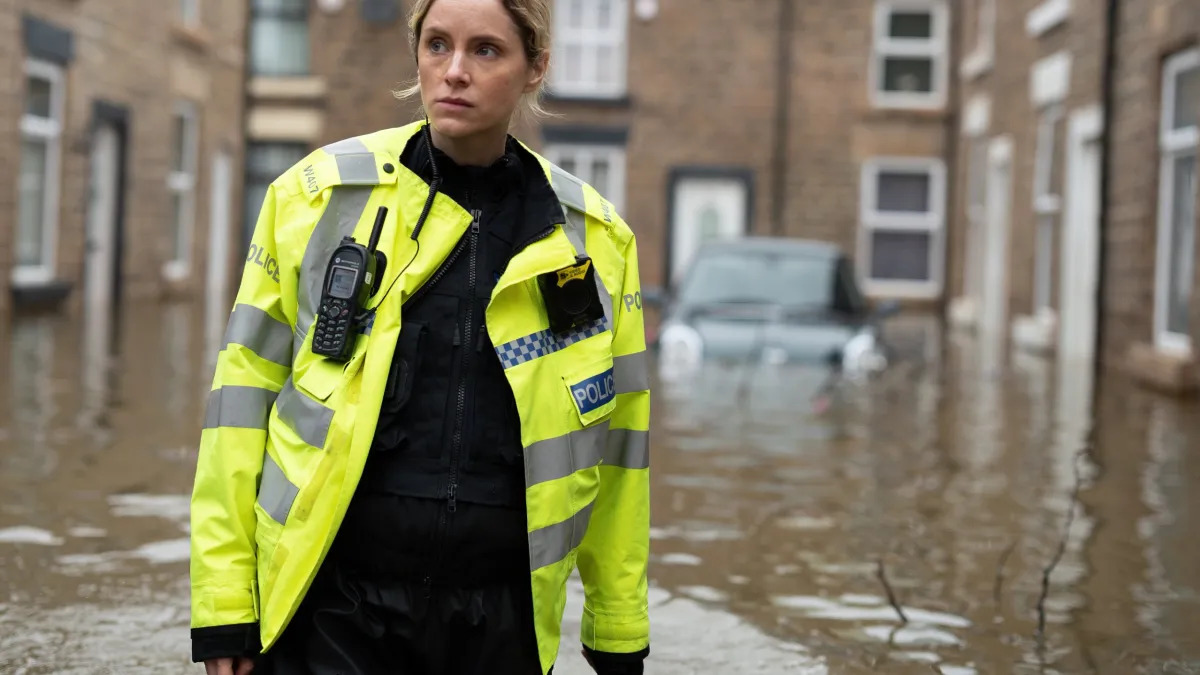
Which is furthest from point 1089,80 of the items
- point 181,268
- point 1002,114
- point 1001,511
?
point 181,268

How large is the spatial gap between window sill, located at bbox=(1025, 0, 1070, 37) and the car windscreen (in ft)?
20.5

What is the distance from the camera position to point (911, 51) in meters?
28.8

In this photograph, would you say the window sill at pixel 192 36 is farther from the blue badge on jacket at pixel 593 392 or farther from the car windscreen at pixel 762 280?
the blue badge on jacket at pixel 593 392

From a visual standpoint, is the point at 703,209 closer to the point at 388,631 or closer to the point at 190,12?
the point at 190,12

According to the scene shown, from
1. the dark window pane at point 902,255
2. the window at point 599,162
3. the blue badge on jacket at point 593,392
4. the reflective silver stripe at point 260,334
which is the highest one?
the window at point 599,162

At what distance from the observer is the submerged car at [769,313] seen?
12.9 metres

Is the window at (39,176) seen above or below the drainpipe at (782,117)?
below

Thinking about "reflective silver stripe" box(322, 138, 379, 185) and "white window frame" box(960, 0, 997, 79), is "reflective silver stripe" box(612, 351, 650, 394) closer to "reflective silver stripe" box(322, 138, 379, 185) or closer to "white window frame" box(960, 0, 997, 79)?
"reflective silver stripe" box(322, 138, 379, 185)

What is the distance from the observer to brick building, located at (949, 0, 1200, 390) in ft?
46.7

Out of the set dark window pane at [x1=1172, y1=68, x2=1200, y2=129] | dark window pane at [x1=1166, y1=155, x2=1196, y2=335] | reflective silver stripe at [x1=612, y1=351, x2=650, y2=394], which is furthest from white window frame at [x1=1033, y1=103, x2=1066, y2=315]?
reflective silver stripe at [x1=612, y1=351, x2=650, y2=394]

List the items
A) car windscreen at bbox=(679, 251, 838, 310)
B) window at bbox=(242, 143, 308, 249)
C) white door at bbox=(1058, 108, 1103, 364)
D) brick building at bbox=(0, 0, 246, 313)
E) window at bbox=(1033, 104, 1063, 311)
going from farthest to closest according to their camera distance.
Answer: window at bbox=(242, 143, 308, 249) → window at bbox=(1033, 104, 1063, 311) → brick building at bbox=(0, 0, 246, 313) → white door at bbox=(1058, 108, 1103, 364) → car windscreen at bbox=(679, 251, 838, 310)

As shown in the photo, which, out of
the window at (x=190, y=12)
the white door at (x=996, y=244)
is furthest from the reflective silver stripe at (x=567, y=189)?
the window at (x=190, y=12)

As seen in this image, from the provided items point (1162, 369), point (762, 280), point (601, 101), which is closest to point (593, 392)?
point (762, 280)

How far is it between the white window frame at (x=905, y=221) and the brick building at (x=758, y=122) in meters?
0.02
